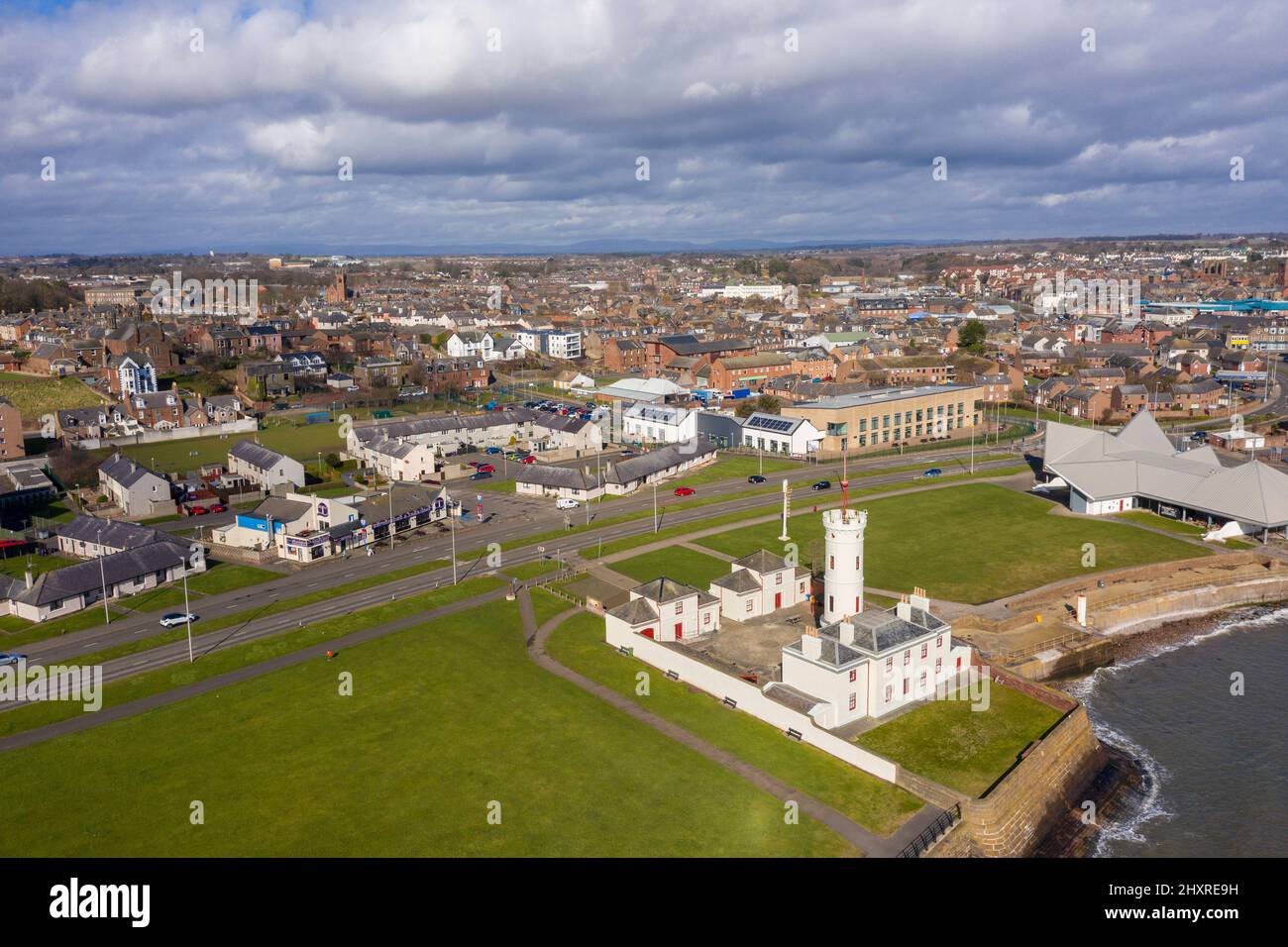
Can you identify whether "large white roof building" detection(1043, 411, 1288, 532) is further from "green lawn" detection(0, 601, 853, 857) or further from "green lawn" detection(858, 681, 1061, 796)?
"green lawn" detection(0, 601, 853, 857)

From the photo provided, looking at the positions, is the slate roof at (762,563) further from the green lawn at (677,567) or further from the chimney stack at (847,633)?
the chimney stack at (847,633)

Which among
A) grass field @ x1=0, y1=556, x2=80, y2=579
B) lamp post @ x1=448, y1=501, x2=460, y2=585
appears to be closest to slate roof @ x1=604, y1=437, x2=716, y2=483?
A: lamp post @ x1=448, y1=501, x2=460, y2=585

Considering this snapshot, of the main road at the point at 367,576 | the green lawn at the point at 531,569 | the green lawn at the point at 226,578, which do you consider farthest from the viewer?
the green lawn at the point at 531,569

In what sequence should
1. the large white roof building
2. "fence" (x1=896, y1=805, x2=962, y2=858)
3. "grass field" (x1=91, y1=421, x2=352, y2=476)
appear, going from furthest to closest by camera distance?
"grass field" (x1=91, y1=421, x2=352, y2=476) < the large white roof building < "fence" (x1=896, y1=805, x2=962, y2=858)

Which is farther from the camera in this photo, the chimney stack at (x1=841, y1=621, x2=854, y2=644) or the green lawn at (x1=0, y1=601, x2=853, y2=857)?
the chimney stack at (x1=841, y1=621, x2=854, y2=644)

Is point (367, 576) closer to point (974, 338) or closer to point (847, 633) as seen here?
point (847, 633)

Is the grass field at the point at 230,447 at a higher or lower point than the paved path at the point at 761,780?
higher

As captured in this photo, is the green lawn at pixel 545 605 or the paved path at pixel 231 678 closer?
the paved path at pixel 231 678

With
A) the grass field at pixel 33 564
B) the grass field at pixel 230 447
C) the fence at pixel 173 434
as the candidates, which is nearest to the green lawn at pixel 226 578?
the grass field at pixel 33 564
